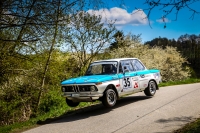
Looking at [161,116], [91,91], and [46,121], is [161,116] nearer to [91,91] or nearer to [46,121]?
[91,91]

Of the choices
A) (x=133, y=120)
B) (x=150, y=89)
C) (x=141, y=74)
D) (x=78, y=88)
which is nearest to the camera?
(x=133, y=120)

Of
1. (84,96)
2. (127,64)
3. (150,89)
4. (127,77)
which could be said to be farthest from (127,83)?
(84,96)

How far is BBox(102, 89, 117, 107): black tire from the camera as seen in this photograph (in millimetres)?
8453

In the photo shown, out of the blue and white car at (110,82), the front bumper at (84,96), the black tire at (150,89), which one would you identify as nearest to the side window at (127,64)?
the blue and white car at (110,82)

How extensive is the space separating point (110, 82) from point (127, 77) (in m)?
1.26

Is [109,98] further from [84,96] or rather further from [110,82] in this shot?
[84,96]

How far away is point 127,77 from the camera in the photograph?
32.0ft

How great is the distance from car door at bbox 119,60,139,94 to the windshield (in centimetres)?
32

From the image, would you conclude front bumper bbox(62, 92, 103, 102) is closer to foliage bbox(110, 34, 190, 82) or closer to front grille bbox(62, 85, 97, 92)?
front grille bbox(62, 85, 97, 92)

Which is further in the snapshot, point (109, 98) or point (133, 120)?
point (109, 98)

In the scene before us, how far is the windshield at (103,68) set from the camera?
31.7ft

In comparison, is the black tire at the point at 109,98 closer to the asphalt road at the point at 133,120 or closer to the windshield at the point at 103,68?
the asphalt road at the point at 133,120

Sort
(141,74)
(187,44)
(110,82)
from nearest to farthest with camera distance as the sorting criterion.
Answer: (110,82) → (141,74) → (187,44)

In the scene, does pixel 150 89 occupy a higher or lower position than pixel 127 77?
lower
